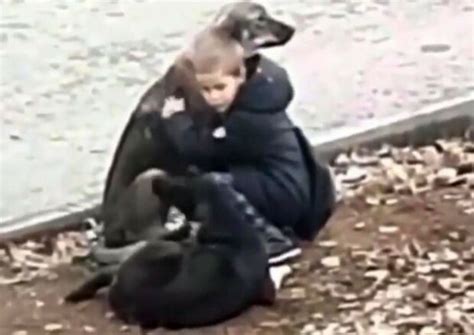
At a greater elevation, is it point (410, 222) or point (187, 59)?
point (187, 59)

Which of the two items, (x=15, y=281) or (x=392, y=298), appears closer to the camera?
(x=392, y=298)

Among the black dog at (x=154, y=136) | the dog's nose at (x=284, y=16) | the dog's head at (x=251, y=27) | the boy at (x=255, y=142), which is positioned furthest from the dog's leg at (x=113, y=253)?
the dog's nose at (x=284, y=16)

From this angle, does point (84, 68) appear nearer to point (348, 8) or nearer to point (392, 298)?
point (348, 8)

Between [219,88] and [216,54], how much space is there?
0.20 feet

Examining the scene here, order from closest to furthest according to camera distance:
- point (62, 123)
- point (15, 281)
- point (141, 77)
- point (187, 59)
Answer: point (187, 59) → point (15, 281) → point (62, 123) → point (141, 77)

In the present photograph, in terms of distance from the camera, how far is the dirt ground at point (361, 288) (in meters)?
2.66

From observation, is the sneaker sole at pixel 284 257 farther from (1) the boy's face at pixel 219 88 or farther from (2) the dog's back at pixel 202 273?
(1) the boy's face at pixel 219 88

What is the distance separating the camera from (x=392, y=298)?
8.98 ft

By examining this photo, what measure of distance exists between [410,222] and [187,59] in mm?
640

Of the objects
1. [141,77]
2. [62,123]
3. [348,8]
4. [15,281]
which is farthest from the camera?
[348,8]

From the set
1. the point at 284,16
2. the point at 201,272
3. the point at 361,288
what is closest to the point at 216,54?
the point at 201,272

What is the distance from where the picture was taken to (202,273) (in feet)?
8.56

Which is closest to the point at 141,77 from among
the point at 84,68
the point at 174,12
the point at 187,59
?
the point at 84,68

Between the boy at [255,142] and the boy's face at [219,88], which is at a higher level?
the boy's face at [219,88]
